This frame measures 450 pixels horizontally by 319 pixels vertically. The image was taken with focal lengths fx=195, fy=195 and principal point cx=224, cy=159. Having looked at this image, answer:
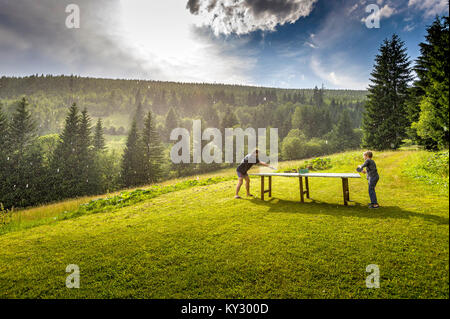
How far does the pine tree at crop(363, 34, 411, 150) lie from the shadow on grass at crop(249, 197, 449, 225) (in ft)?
83.1

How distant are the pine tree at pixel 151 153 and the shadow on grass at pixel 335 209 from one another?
3542cm

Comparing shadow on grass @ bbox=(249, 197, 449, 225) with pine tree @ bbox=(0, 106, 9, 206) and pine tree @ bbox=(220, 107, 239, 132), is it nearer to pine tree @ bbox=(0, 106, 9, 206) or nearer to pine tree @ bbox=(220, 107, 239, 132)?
pine tree @ bbox=(0, 106, 9, 206)

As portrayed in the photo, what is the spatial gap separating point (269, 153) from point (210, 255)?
2354 inches

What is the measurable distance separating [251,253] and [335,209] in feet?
13.8

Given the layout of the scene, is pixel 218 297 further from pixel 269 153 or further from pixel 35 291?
pixel 269 153

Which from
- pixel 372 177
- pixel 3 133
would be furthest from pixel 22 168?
pixel 372 177

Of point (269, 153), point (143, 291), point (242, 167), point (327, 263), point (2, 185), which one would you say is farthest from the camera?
point (269, 153)

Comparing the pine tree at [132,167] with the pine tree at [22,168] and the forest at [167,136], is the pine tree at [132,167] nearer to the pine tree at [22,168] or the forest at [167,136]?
the forest at [167,136]

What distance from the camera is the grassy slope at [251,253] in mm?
3295

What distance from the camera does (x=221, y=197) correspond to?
10039 mm

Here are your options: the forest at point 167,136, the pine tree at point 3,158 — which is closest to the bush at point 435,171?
the forest at point 167,136

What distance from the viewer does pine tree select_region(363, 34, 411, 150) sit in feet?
82.5

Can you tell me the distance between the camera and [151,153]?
1695 inches
